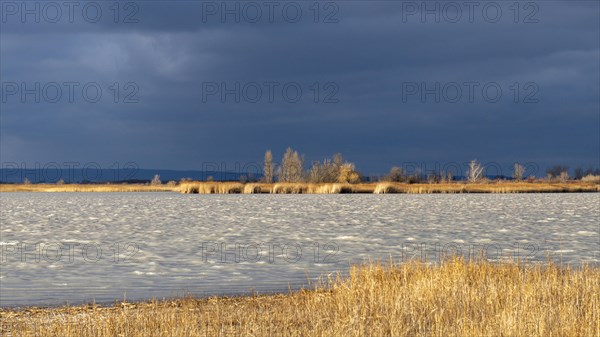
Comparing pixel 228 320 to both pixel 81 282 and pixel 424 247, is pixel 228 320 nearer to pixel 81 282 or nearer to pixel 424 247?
pixel 81 282

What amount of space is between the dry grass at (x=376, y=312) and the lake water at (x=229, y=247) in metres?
1.46

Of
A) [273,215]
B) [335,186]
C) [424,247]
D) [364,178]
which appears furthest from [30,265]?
[364,178]

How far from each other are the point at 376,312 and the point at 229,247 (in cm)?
1067

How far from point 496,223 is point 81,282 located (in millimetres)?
20616

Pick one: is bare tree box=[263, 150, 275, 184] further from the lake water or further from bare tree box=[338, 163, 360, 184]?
the lake water

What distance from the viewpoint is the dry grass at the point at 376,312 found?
337 inches

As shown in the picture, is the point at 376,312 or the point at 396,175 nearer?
the point at 376,312

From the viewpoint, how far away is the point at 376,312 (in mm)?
9797

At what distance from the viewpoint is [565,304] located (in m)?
9.79

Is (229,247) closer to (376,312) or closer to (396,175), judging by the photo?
(376,312)

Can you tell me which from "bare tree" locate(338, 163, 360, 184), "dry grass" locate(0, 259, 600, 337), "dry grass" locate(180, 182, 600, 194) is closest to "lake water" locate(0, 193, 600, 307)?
"dry grass" locate(0, 259, 600, 337)

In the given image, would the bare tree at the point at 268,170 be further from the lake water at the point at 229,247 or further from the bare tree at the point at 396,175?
the lake water at the point at 229,247

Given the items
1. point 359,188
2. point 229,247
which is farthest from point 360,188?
point 229,247

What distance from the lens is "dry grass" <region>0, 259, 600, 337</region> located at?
8.55m
